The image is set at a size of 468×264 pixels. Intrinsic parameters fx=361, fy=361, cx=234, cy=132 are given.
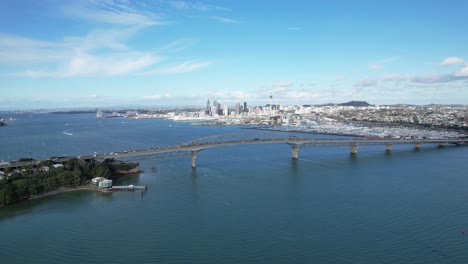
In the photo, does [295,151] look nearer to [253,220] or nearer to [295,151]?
[295,151]

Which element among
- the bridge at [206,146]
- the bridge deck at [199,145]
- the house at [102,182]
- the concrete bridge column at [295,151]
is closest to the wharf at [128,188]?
the house at [102,182]

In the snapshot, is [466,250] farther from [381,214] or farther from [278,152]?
[278,152]

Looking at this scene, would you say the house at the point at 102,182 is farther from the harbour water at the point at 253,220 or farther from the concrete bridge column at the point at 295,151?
the concrete bridge column at the point at 295,151

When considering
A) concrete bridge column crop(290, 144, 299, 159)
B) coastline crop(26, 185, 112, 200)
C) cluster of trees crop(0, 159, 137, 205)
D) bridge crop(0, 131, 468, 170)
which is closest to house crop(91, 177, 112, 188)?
coastline crop(26, 185, 112, 200)

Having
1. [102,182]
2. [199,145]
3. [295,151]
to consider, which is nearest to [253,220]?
[102,182]

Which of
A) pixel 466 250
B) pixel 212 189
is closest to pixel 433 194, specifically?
pixel 466 250

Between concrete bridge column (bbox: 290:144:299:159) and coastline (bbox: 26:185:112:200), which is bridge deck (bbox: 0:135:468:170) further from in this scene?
coastline (bbox: 26:185:112:200)

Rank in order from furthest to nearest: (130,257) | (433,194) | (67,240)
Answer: (433,194) < (67,240) < (130,257)
